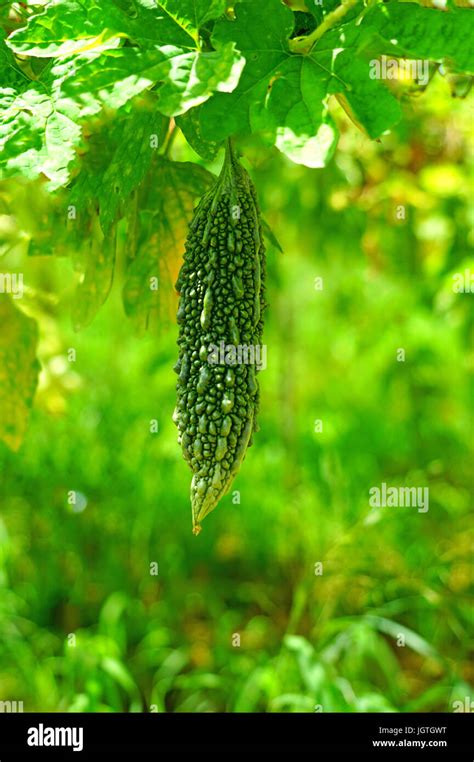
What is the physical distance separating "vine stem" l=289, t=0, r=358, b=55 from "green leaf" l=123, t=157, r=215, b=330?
14.1 inches

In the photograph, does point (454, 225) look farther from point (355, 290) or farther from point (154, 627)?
point (154, 627)

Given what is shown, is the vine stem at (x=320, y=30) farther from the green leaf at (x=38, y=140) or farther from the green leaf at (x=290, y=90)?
the green leaf at (x=38, y=140)

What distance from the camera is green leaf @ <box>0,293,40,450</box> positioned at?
1720mm

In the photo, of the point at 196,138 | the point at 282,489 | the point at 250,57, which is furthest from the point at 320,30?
the point at 282,489

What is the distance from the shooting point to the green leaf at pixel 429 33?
3.56 ft

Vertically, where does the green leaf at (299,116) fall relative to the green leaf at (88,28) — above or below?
below

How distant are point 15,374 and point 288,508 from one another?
1899mm

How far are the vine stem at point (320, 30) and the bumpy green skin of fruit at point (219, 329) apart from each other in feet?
0.62

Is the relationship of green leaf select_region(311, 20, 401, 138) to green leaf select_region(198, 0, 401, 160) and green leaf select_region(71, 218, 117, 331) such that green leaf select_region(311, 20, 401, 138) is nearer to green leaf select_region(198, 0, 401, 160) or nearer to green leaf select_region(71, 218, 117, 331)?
green leaf select_region(198, 0, 401, 160)

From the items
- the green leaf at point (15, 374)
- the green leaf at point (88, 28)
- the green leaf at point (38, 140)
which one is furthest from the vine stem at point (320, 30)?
the green leaf at point (15, 374)

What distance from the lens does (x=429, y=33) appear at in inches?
42.9

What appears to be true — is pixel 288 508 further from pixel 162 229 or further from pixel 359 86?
pixel 359 86

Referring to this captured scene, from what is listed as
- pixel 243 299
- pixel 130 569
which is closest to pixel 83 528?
pixel 130 569

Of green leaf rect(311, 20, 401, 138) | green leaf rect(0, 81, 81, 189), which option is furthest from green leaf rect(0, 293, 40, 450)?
green leaf rect(311, 20, 401, 138)
